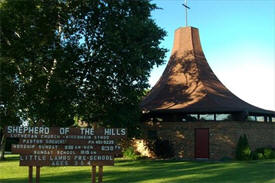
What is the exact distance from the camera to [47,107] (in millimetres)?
18375

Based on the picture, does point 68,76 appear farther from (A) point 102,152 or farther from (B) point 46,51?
(A) point 102,152

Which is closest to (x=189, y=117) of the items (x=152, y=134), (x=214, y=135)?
(x=214, y=135)

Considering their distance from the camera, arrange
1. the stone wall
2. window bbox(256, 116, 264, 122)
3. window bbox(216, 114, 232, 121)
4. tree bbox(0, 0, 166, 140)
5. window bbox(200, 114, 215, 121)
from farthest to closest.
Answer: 1. window bbox(256, 116, 264, 122)
2. window bbox(200, 114, 215, 121)
3. window bbox(216, 114, 232, 121)
4. the stone wall
5. tree bbox(0, 0, 166, 140)

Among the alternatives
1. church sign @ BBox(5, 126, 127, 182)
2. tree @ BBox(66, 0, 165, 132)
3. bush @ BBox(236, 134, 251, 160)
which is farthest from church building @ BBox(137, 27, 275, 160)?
church sign @ BBox(5, 126, 127, 182)

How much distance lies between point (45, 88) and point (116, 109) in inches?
168

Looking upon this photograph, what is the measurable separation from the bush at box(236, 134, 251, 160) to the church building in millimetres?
382

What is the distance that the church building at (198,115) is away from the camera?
2442cm

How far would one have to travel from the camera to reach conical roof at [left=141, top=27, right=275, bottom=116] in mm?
24969

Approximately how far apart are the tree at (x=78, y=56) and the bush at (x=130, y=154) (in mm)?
6435

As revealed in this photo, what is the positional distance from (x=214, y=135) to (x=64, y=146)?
1527cm

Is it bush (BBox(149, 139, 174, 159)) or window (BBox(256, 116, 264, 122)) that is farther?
window (BBox(256, 116, 264, 122))

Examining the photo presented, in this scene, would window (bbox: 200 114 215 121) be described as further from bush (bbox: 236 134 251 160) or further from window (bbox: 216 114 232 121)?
bush (bbox: 236 134 251 160)

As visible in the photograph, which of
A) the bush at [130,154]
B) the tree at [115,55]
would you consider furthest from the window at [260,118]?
the tree at [115,55]

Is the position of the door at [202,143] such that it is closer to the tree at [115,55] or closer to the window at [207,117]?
the window at [207,117]
